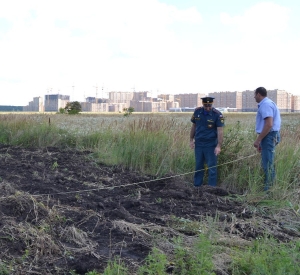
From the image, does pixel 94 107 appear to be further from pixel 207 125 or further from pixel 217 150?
pixel 217 150

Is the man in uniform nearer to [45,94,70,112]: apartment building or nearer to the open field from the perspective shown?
the open field

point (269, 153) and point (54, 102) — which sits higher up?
point (54, 102)

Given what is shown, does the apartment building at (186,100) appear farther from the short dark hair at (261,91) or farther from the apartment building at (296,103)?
the short dark hair at (261,91)

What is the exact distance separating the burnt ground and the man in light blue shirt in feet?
2.62

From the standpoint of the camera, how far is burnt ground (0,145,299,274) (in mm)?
4477

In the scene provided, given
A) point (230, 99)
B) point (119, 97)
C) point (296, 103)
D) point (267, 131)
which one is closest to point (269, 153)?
point (267, 131)

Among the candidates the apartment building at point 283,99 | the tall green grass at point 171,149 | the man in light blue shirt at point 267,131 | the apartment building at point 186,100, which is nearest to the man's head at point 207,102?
the man in light blue shirt at point 267,131

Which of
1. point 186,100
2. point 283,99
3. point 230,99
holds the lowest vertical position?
point 283,99

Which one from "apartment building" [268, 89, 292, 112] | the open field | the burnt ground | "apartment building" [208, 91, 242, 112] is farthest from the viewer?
"apartment building" [208, 91, 242, 112]

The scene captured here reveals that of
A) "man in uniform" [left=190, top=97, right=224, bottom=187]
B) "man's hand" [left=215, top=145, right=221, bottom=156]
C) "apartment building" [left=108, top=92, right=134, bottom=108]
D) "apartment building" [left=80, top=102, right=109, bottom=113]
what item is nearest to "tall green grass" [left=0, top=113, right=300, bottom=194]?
"man in uniform" [left=190, top=97, right=224, bottom=187]

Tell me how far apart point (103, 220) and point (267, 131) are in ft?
11.2

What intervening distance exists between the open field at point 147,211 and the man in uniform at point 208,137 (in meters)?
0.37

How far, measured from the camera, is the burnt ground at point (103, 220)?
448cm

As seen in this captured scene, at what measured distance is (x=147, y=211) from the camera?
6352mm
